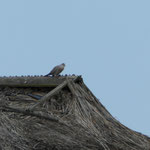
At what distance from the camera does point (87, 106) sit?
10.1 metres

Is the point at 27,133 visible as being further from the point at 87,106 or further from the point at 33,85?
the point at 33,85

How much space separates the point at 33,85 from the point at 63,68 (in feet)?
3.38

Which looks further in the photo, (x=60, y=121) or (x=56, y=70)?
(x=56, y=70)

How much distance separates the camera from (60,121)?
888 centimetres

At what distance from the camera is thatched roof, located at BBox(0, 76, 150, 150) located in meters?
8.02

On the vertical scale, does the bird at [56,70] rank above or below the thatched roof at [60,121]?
above

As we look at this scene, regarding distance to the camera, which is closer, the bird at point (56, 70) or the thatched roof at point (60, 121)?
the thatched roof at point (60, 121)

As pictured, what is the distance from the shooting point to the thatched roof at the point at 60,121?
8.02 m

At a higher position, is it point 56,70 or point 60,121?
→ point 56,70

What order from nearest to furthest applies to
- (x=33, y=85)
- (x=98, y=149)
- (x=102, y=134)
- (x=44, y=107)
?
(x=98, y=149) → (x=102, y=134) → (x=44, y=107) → (x=33, y=85)

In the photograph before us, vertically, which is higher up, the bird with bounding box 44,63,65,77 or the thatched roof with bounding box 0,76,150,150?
the bird with bounding box 44,63,65,77

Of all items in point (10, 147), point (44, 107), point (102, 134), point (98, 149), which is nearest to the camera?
point (10, 147)

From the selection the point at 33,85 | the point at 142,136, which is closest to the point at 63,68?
the point at 33,85

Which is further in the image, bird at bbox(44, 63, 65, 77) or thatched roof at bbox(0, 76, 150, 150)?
bird at bbox(44, 63, 65, 77)
